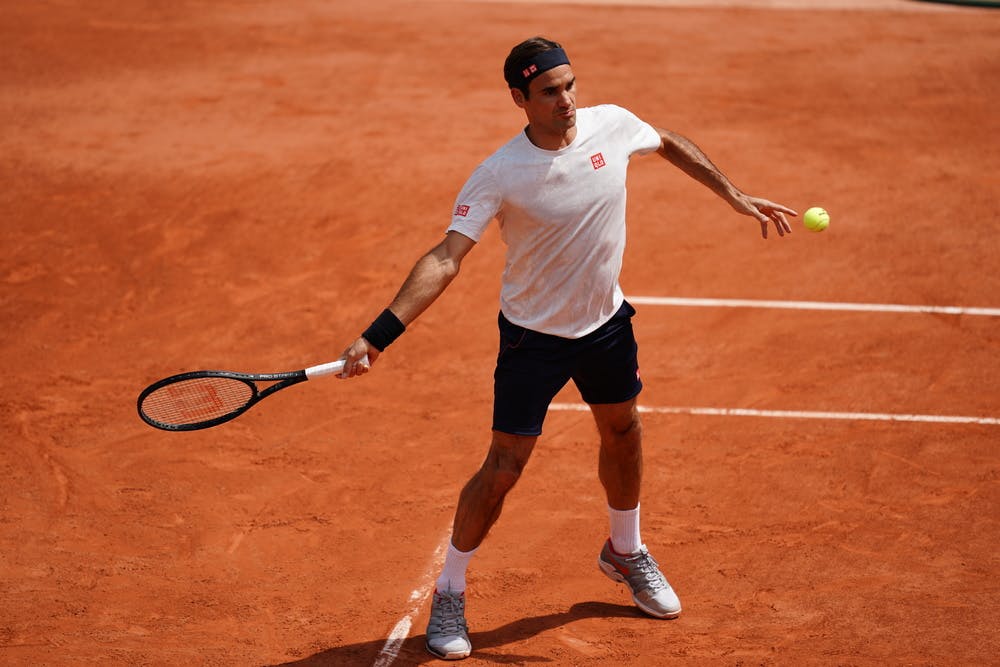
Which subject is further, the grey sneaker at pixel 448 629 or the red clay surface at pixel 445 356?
the red clay surface at pixel 445 356

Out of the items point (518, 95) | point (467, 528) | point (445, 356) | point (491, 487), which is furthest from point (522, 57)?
point (445, 356)

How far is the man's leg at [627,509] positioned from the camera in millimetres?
5410

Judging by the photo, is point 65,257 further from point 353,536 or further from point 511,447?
point 511,447

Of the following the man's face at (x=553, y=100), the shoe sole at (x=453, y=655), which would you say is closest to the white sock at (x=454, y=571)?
the shoe sole at (x=453, y=655)

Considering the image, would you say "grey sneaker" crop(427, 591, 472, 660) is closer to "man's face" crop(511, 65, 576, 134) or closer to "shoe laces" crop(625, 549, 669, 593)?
"shoe laces" crop(625, 549, 669, 593)

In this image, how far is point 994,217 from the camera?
10.3m

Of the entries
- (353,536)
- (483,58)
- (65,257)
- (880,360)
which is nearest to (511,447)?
(353,536)

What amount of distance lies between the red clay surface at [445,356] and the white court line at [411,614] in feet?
0.16

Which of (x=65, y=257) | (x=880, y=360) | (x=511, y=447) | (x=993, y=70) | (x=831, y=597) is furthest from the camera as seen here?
(x=993, y=70)

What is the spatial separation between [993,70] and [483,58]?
6.33 metres

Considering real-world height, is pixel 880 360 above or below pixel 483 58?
below

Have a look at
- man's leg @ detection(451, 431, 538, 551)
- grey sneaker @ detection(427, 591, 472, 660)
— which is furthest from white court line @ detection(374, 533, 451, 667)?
man's leg @ detection(451, 431, 538, 551)

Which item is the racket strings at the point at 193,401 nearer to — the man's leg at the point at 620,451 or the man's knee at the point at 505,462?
the man's knee at the point at 505,462

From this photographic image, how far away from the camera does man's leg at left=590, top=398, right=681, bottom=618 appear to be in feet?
17.7
